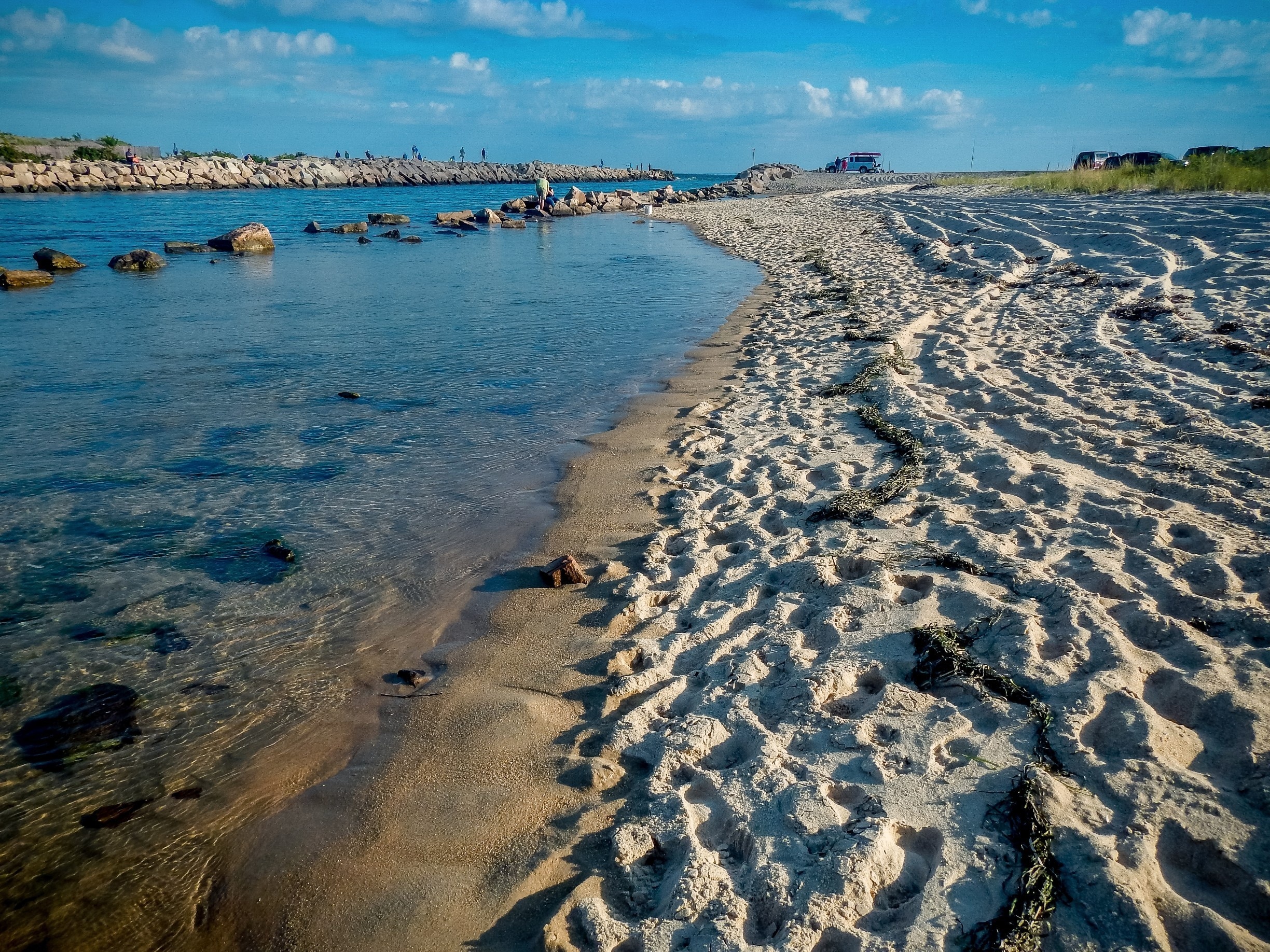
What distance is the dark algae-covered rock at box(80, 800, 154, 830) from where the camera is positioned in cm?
262

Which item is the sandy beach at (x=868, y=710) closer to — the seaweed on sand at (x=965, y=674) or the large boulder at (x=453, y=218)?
the seaweed on sand at (x=965, y=674)

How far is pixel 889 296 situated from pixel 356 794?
1079 cm

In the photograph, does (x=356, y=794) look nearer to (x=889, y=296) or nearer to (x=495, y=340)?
(x=495, y=340)

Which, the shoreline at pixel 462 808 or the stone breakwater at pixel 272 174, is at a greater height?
the stone breakwater at pixel 272 174

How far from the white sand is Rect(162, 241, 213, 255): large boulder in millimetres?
21063

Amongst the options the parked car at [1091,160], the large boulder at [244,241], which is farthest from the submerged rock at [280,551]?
the parked car at [1091,160]

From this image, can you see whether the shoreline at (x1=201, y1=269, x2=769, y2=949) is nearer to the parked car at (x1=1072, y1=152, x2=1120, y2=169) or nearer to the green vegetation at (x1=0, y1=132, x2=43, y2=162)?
the parked car at (x1=1072, y1=152, x2=1120, y2=169)

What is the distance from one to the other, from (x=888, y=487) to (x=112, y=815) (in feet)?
14.4

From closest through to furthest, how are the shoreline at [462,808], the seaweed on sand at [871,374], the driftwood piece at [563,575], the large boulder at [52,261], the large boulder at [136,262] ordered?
1. the shoreline at [462,808]
2. the driftwood piece at [563,575]
3. the seaweed on sand at [871,374]
4. the large boulder at [52,261]
5. the large boulder at [136,262]

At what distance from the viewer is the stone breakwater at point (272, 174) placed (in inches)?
1925

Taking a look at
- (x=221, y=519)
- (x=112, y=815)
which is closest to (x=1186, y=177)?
(x=221, y=519)

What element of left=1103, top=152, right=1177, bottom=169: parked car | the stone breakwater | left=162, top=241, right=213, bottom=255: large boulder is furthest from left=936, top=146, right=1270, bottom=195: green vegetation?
the stone breakwater

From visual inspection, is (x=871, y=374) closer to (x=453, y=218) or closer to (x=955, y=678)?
(x=955, y=678)

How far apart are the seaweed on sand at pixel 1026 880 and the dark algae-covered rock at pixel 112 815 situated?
3.02 m
